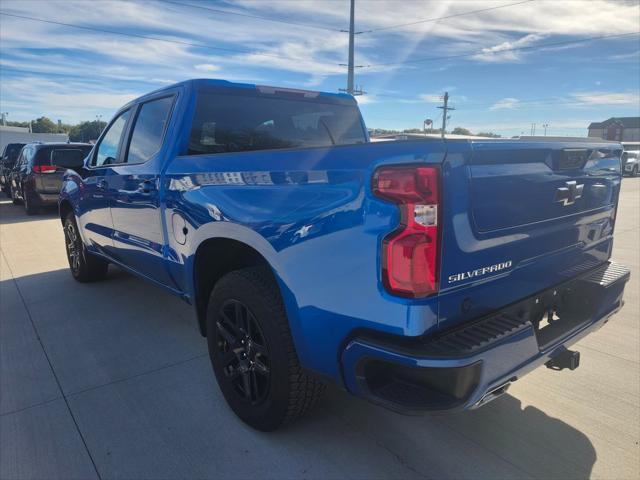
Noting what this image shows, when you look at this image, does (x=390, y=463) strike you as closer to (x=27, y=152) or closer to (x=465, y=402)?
(x=465, y=402)

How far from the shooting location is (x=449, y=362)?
67.2 inches

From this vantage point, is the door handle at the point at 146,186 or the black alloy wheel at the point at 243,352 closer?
the black alloy wheel at the point at 243,352

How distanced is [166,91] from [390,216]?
2.50 m

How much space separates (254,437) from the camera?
261cm

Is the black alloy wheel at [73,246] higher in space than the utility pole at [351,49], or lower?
lower

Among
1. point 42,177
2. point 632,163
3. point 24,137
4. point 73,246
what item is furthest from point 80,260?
point 24,137

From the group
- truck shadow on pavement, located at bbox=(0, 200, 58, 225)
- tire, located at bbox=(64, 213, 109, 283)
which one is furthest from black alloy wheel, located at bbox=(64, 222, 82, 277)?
truck shadow on pavement, located at bbox=(0, 200, 58, 225)

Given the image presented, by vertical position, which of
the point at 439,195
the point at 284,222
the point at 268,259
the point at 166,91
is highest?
the point at 166,91

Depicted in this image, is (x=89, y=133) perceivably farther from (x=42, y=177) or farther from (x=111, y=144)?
(x=111, y=144)

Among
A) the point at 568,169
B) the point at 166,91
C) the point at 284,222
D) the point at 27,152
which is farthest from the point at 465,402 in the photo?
the point at 27,152

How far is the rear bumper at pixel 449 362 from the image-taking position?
173 centimetres

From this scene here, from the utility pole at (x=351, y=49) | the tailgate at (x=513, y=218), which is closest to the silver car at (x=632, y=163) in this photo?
the utility pole at (x=351, y=49)

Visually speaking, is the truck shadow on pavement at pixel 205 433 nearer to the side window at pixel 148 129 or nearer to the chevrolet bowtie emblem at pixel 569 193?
the chevrolet bowtie emblem at pixel 569 193

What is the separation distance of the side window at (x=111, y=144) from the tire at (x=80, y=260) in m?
1.11
